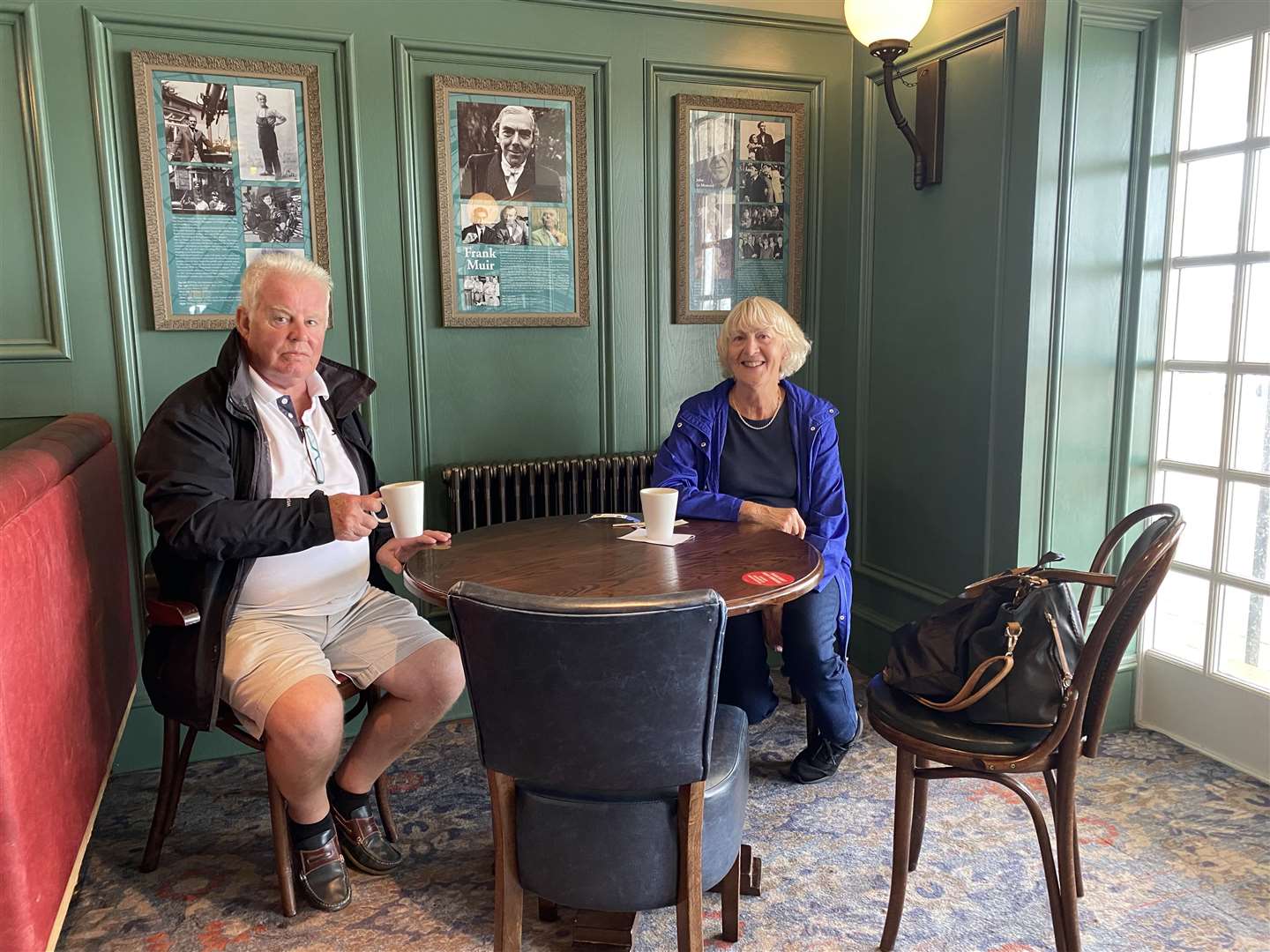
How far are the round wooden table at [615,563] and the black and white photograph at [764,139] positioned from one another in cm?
147

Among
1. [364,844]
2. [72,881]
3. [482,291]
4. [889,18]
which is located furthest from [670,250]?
[72,881]

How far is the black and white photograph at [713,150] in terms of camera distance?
3166mm

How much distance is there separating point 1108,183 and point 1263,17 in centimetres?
50

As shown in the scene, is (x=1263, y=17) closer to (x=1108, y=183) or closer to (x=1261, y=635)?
(x=1108, y=183)

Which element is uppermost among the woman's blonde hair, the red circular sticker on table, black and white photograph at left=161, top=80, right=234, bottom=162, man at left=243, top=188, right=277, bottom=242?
black and white photograph at left=161, top=80, right=234, bottom=162

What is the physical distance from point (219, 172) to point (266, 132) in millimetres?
177

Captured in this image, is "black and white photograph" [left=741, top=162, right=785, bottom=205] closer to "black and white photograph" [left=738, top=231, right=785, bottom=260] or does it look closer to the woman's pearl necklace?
"black and white photograph" [left=738, top=231, right=785, bottom=260]

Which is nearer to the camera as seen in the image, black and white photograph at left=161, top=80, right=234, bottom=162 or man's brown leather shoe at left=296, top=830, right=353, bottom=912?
man's brown leather shoe at left=296, top=830, right=353, bottom=912

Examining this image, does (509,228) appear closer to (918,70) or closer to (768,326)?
(768,326)

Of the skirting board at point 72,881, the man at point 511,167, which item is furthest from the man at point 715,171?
the skirting board at point 72,881

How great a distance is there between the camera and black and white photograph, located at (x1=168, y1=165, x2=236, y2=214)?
2.64m

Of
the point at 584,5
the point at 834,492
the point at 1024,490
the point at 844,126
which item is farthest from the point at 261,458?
the point at 844,126

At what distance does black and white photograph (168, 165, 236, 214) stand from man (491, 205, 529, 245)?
0.77 metres

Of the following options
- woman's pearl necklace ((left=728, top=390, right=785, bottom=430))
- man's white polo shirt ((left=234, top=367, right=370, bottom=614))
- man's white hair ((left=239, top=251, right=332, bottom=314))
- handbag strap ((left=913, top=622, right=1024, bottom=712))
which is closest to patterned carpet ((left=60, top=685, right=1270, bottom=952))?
handbag strap ((left=913, top=622, right=1024, bottom=712))
